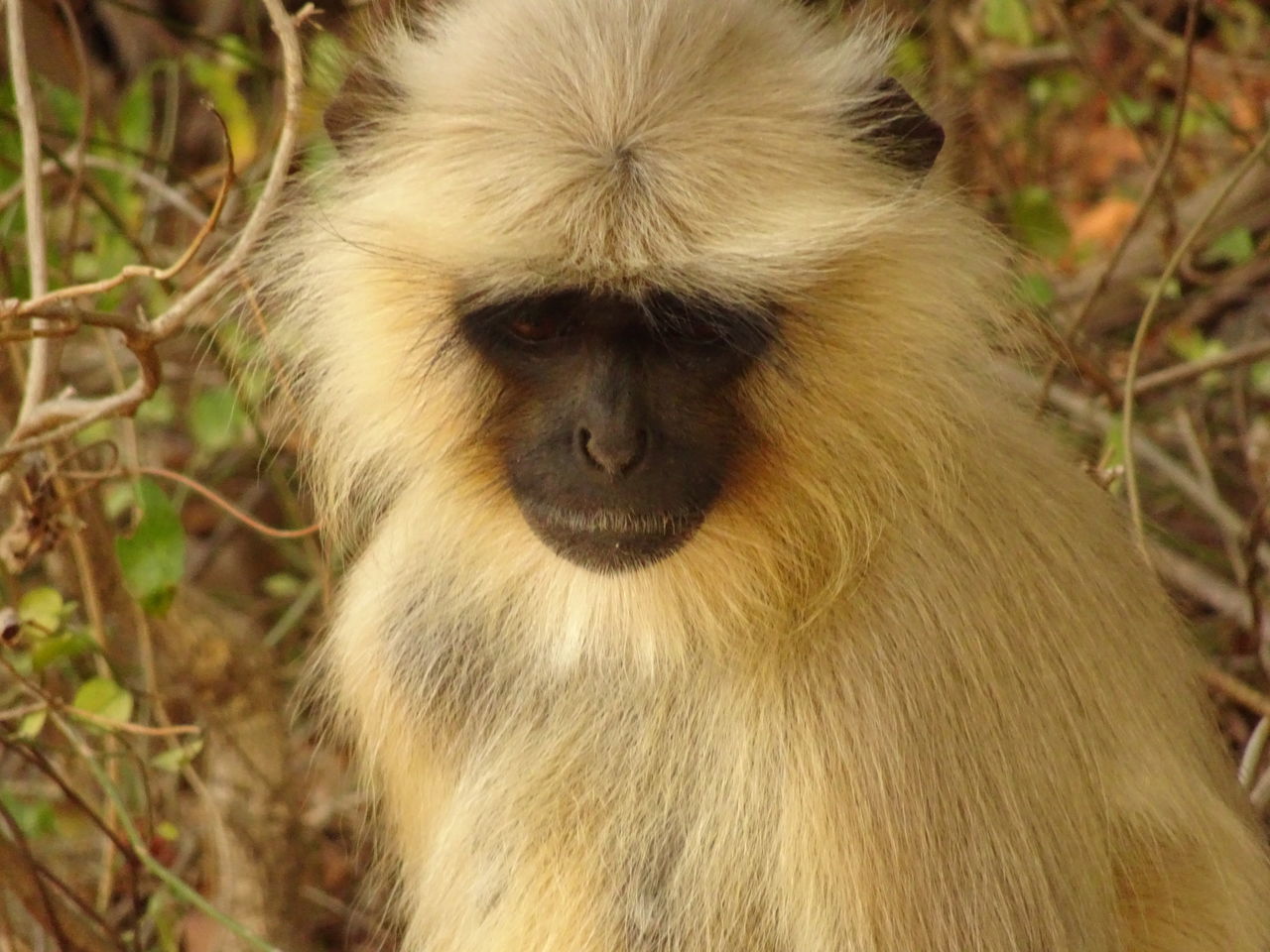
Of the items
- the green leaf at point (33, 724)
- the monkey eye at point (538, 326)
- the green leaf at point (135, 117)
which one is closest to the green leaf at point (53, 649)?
the green leaf at point (33, 724)

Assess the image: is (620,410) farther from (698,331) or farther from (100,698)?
(100,698)

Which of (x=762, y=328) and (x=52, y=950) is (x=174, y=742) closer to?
(x=52, y=950)

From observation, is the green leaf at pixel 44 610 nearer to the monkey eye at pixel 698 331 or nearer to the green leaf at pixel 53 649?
the green leaf at pixel 53 649

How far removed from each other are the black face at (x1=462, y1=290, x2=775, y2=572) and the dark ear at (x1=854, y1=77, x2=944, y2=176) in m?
0.44

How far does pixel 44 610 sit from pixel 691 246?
1619mm

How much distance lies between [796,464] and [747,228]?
0.44m

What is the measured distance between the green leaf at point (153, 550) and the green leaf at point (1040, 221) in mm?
2852

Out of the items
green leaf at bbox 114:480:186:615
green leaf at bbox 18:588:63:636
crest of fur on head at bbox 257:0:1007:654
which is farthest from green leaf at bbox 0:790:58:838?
crest of fur on head at bbox 257:0:1007:654

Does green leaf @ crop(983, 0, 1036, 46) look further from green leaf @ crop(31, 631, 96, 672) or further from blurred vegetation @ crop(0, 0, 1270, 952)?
green leaf @ crop(31, 631, 96, 672)

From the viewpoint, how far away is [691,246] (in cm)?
281

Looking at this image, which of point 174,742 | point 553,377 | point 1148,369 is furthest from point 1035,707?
point 1148,369

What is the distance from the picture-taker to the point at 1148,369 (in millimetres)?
5875

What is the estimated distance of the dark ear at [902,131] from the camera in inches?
122

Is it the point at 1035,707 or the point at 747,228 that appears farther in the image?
the point at 1035,707
